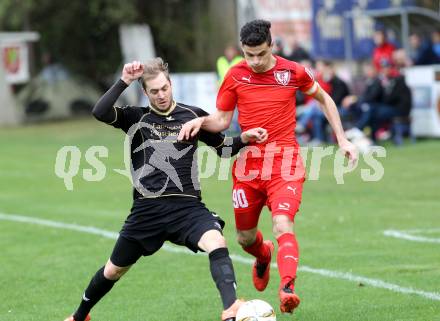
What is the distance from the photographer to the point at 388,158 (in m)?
18.3

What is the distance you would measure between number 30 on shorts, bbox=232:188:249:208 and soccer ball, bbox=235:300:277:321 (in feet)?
4.45

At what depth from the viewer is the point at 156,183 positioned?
687cm

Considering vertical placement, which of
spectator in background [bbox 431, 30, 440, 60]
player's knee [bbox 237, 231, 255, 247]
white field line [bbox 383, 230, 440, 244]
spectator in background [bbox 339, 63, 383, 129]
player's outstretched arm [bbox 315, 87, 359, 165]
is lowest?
spectator in background [bbox 339, 63, 383, 129]

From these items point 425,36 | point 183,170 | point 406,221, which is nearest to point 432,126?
point 425,36

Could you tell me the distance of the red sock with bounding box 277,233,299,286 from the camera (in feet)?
22.0

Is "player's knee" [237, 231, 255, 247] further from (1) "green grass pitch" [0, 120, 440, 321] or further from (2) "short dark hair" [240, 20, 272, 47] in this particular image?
(2) "short dark hair" [240, 20, 272, 47]

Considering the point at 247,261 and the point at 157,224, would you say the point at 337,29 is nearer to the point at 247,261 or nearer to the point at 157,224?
the point at 247,261

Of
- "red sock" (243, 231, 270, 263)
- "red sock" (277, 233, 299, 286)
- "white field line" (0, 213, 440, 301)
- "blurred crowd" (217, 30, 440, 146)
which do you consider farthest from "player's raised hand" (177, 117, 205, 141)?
"blurred crowd" (217, 30, 440, 146)

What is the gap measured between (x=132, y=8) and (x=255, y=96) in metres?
24.9

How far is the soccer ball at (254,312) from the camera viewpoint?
20.7ft

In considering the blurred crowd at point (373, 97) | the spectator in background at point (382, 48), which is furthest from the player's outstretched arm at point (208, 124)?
the spectator in background at point (382, 48)

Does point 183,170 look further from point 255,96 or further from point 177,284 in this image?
point 177,284

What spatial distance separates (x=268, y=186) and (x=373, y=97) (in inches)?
508

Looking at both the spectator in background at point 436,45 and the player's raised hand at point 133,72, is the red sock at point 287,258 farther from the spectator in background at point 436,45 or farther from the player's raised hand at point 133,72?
the spectator in background at point 436,45
